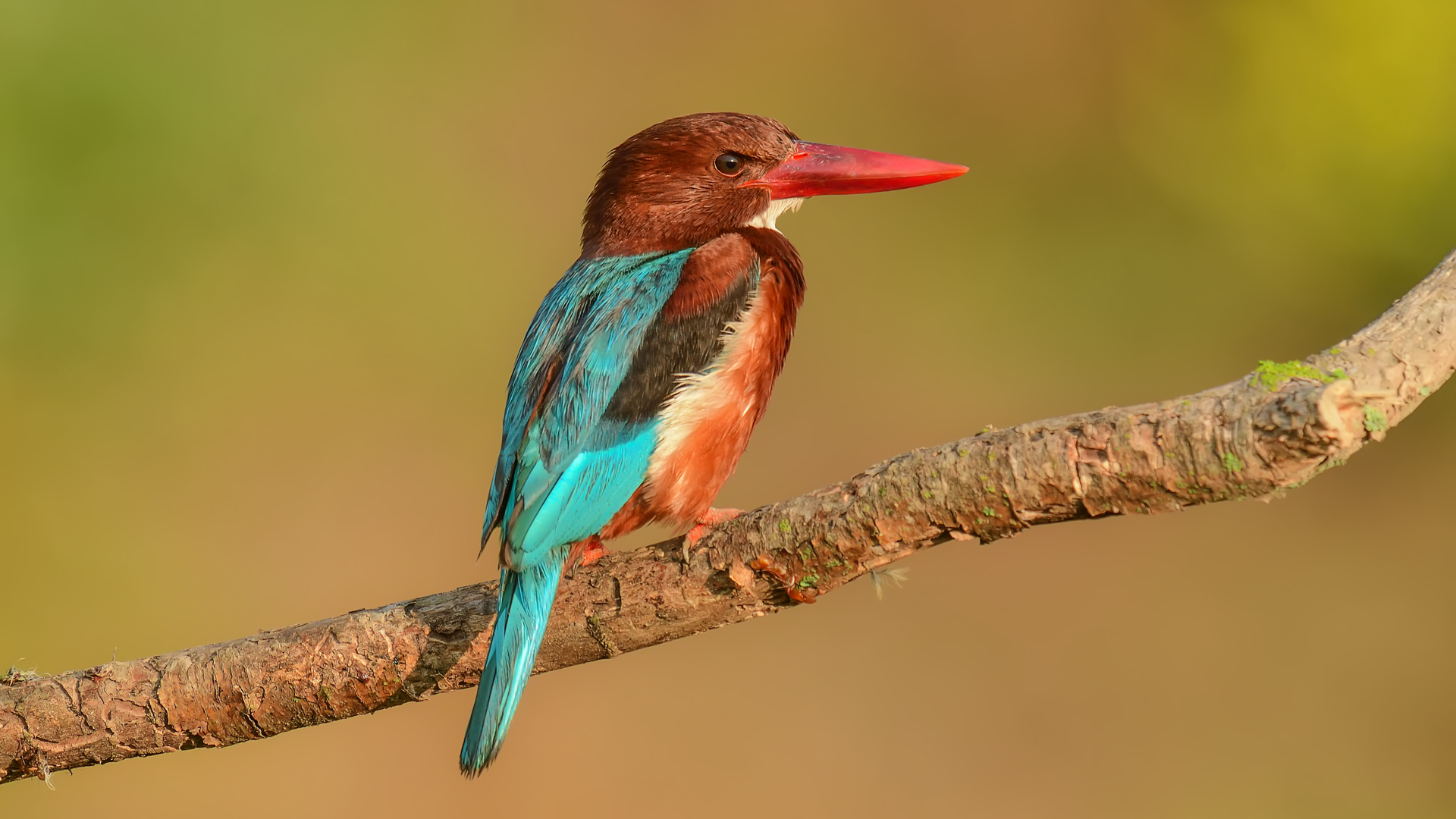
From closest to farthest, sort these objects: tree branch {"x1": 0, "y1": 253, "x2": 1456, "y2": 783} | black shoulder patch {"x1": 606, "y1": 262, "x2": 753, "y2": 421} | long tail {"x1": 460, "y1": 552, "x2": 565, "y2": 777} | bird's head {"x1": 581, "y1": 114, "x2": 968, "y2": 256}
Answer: tree branch {"x1": 0, "y1": 253, "x2": 1456, "y2": 783} → long tail {"x1": 460, "y1": 552, "x2": 565, "y2": 777} → black shoulder patch {"x1": 606, "y1": 262, "x2": 753, "y2": 421} → bird's head {"x1": 581, "y1": 114, "x2": 968, "y2": 256}

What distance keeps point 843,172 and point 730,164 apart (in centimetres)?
22

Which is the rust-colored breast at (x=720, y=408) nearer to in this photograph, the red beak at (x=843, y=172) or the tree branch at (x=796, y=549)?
the tree branch at (x=796, y=549)

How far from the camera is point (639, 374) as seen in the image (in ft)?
5.74

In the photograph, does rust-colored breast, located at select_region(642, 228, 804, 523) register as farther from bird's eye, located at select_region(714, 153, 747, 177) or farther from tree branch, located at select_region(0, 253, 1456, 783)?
bird's eye, located at select_region(714, 153, 747, 177)

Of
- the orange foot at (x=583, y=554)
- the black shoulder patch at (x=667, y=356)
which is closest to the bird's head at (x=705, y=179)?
the black shoulder patch at (x=667, y=356)

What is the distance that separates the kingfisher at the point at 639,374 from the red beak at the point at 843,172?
50 millimetres

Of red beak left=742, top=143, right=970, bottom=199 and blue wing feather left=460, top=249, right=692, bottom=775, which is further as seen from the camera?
red beak left=742, top=143, right=970, bottom=199

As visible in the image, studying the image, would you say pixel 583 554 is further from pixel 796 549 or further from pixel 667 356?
pixel 796 549

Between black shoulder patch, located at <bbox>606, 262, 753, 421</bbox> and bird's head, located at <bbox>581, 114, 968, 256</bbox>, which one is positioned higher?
bird's head, located at <bbox>581, 114, 968, 256</bbox>

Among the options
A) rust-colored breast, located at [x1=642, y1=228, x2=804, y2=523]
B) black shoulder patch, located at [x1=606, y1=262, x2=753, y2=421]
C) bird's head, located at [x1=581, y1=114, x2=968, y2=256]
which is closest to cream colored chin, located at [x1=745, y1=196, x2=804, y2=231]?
bird's head, located at [x1=581, y1=114, x2=968, y2=256]

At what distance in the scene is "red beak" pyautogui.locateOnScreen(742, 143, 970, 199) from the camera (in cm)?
213

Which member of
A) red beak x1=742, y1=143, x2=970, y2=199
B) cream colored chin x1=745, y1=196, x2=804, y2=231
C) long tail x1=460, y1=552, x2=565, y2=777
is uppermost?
red beak x1=742, y1=143, x2=970, y2=199

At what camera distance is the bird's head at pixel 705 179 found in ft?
6.79

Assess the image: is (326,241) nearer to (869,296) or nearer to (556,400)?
(869,296)
